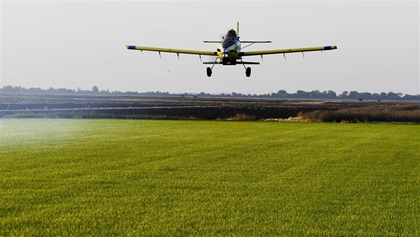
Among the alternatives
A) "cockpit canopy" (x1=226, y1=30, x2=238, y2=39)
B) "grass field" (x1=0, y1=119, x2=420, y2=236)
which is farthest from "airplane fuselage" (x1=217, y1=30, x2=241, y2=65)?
"grass field" (x1=0, y1=119, x2=420, y2=236)

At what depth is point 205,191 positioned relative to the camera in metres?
15.7

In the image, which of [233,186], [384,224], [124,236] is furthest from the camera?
[233,186]

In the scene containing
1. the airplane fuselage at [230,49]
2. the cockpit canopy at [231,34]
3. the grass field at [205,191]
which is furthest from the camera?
the cockpit canopy at [231,34]

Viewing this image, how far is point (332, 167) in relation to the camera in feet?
71.6

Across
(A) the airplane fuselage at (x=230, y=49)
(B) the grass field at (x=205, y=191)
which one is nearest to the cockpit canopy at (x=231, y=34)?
(A) the airplane fuselage at (x=230, y=49)

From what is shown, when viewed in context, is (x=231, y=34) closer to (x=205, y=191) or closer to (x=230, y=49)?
(x=230, y=49)

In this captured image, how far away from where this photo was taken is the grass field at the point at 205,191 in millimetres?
11633

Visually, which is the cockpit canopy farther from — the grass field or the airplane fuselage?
the grass field

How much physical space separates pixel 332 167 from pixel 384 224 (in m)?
9.83

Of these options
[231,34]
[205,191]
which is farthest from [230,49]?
[205,191]

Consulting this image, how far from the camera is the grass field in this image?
11633 mm

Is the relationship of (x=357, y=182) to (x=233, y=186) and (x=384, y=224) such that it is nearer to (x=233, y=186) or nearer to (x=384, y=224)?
(x=233, y=186)

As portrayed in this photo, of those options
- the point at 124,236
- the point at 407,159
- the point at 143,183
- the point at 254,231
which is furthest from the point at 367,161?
the point at 124,236

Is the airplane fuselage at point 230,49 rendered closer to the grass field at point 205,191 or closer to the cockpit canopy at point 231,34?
the cockpit canopy at point 231,34
